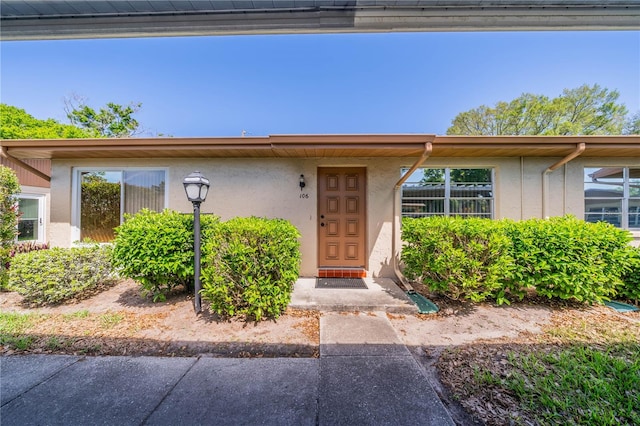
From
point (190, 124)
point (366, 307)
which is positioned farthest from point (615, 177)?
point (190, 124)

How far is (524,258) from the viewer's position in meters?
3.45

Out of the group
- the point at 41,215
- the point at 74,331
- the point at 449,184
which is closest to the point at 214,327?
the point at 74,331

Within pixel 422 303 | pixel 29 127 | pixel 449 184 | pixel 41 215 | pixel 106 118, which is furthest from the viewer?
pixel 106 118

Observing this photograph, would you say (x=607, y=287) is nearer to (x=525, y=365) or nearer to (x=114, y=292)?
(x=525, y=365)

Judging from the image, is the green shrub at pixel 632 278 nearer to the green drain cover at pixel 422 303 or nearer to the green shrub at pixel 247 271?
the green drain cover at pixel 422 303

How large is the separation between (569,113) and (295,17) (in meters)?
26.7

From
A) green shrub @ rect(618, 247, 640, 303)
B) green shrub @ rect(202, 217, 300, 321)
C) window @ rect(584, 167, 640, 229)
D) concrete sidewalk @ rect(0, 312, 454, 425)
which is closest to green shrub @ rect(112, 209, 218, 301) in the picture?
green shrub @ rect(202, 217, 300, 321)

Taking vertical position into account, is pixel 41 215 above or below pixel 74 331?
above

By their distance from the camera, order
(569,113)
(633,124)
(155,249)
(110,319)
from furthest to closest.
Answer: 1. (569,113)
2. (633,124)
3. (155,249)
4. (110,319)

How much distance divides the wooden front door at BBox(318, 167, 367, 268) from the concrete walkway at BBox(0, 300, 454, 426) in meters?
2.58

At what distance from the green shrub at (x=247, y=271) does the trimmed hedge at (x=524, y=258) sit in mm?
2291

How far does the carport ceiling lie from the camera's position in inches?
56.0

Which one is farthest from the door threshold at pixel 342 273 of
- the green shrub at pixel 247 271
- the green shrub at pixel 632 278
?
the green shrub at pixel 632 278

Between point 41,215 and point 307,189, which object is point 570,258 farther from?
point 41,215
